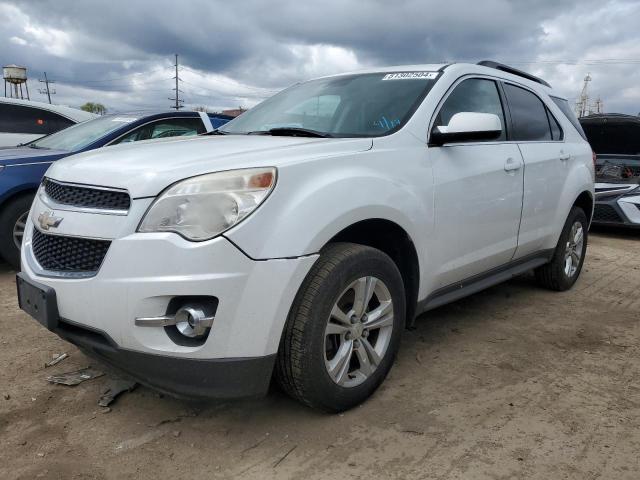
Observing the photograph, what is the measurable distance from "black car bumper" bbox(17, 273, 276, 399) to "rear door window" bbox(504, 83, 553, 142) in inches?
102

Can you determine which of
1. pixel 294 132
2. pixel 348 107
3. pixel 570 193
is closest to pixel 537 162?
pixel 570 193

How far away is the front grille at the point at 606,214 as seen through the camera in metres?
7.83

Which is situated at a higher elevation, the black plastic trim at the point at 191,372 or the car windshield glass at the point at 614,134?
the car windshield glass at the point at 614,134

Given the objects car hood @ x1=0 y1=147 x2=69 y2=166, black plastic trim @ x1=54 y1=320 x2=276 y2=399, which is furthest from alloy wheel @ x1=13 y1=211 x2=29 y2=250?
black plastic trim @ x1=54 y1=320 x2=276 y2=399

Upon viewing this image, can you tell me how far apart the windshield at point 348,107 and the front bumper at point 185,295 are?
1.12 m

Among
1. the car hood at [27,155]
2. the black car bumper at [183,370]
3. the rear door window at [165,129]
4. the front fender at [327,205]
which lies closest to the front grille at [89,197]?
the black car bumper at [183,370]

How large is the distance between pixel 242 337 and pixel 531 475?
1242 mm

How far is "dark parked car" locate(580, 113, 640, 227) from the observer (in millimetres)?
7758

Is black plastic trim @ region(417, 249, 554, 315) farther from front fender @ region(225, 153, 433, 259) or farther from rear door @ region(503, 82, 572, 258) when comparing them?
front fender @ region(225, 153, 433, 259)

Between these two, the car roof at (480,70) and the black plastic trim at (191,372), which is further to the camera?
the car roof at (480,70)

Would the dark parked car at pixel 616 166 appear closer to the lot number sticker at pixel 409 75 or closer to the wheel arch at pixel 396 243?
the lot number sticker at pixel 409 75

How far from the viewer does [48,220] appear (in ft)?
7.52

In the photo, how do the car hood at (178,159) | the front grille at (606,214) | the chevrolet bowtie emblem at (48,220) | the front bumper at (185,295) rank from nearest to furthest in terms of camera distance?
1. the front bumper at (185,295)
2. the car hood at (178,159)
3. the chevrolet bowtie emblem at (48,220)
4. the front grille at (606,214)

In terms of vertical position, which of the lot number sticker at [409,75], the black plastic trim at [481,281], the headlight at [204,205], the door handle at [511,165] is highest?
the lot number sticker at [409,75]
